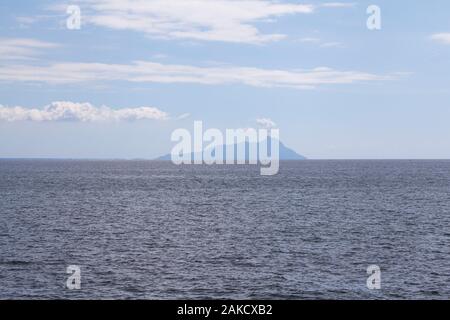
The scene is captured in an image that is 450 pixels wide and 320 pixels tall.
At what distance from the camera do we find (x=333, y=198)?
118m

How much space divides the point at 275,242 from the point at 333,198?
200 feet

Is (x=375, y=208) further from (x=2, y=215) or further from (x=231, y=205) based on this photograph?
(x=2, y=215)

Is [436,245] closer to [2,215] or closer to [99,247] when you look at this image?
[99,247]

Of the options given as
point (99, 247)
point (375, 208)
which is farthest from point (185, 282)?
point (375, 208)
